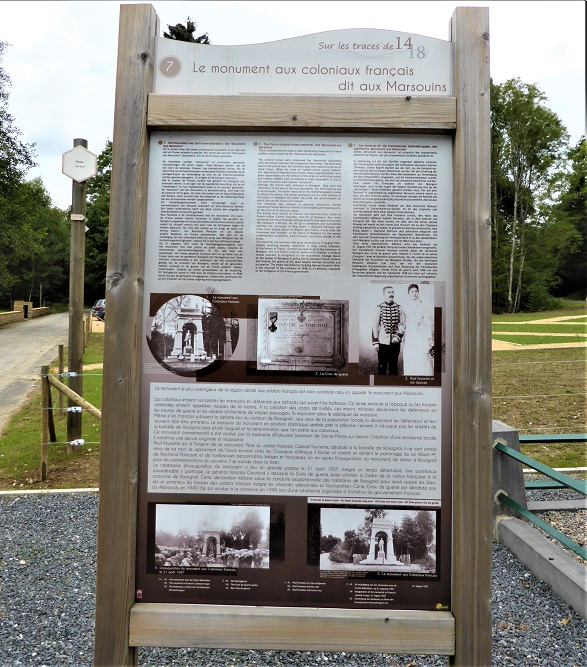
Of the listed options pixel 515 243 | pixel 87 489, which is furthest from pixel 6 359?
pixel 515 243

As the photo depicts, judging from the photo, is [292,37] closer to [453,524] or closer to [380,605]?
[453,524]

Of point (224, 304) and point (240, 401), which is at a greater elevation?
point (224, 304)

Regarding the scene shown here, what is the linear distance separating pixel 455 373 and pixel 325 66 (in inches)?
44.4

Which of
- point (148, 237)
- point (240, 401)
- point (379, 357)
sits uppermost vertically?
point (148, 237)

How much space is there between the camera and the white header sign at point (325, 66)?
1741mm

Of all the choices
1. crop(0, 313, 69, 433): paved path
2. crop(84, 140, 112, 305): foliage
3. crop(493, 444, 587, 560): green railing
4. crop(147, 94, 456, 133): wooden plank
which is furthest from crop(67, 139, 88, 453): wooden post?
crop(84, 140, 112, 305): foliage

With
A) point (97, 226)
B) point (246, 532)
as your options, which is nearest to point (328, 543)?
point (246, 532)

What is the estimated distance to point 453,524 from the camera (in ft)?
5.58

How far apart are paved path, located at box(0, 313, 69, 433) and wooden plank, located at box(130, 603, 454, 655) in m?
7.06

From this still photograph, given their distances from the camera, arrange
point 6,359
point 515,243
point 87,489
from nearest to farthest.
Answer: point 87,489, point 6,359, point 515,243

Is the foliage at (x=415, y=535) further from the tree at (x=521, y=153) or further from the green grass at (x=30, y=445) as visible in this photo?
the tree at (x=521, y=153)

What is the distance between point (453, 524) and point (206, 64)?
1.76 metres

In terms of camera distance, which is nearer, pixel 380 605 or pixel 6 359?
pixel 380 605

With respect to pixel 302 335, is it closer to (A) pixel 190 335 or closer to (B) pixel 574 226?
(A) pixel 190 335
